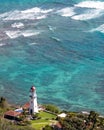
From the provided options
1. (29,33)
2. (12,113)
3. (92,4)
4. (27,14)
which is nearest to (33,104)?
(12,113)

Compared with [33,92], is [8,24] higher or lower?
higher

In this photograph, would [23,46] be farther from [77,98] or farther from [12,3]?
[12,3]

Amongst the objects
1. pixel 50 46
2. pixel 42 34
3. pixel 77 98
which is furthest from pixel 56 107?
pixel 42 34

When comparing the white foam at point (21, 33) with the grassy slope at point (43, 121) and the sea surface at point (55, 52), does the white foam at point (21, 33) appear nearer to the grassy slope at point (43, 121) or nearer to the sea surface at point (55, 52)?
the sea surface at point (55, 52)

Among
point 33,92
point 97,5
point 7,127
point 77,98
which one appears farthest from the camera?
point 97,5

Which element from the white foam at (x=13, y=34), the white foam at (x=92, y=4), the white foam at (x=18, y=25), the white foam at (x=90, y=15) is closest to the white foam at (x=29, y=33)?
the white foam at (x=13, y=34)

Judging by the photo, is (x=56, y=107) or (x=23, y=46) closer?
(x=56, y=107)

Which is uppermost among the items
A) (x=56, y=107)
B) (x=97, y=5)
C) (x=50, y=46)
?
(x=97, y=5)

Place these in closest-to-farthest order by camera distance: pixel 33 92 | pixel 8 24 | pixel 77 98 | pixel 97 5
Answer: pixel 33 92 → pixel 77 98 → pixel 8 24 → pixel 97 5

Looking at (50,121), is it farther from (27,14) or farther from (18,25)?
(27,14)
